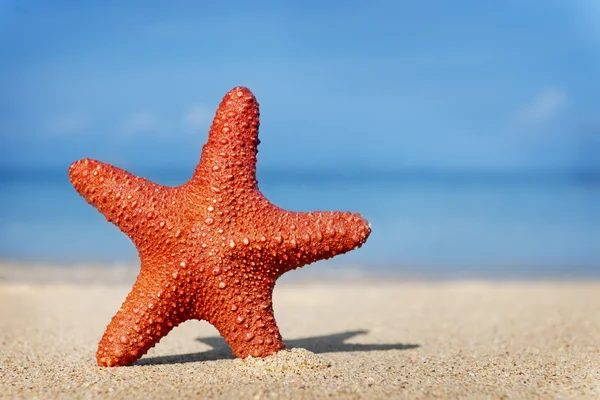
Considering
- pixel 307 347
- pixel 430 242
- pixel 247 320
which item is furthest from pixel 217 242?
pixel 430 242

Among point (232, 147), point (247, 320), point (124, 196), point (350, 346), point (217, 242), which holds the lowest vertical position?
point (350, 346)

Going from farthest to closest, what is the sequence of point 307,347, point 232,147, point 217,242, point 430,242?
point 430,242 → point 307,347 → point 232,147 → point 217,242

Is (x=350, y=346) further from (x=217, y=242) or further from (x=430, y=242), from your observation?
(x=430, y=242)

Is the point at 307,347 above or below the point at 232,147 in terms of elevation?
below

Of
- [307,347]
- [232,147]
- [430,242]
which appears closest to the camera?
[232,147]

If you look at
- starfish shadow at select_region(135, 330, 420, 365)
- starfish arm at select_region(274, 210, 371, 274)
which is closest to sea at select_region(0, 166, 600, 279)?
starfish shadow at select_region(135, 330, 420, 365)

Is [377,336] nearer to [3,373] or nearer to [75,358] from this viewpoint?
[75,358]

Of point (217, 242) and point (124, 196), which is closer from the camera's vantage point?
point (217, 242)
